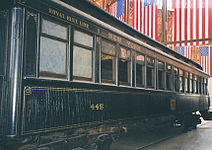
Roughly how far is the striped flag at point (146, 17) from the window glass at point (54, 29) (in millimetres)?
9167

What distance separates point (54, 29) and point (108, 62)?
1784mm

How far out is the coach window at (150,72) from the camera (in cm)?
769

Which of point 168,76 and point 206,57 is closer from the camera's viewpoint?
point 168,76

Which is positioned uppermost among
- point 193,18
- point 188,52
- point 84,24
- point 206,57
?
point 193,18

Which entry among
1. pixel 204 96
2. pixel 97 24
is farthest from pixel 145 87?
pixel 204 96

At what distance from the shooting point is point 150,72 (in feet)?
25.8

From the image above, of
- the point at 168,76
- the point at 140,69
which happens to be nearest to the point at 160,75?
the point at 168,76

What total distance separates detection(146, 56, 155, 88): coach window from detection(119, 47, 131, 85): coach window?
127 centimetres

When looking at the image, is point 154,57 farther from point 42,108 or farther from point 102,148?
point 42,108

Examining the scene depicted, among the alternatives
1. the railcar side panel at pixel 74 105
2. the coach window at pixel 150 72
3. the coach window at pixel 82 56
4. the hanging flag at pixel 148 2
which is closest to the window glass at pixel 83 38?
the coach window at pixel 82 56

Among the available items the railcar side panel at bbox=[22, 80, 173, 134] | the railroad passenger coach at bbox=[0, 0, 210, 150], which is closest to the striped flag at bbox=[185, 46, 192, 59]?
the railroad passenger coach at bbox=[0, 0, 210, 150]

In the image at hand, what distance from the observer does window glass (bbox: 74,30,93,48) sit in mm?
4797

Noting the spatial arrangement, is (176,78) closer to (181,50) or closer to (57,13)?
(57,13)

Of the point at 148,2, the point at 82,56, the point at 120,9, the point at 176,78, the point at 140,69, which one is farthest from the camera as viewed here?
the point at 120,9
